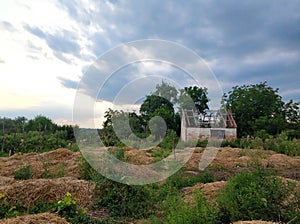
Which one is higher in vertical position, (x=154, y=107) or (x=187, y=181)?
(x=154, y=107)

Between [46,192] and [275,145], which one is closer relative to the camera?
[46,192]

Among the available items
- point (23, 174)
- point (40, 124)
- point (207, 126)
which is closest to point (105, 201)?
point (23, 174)

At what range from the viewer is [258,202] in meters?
2.83

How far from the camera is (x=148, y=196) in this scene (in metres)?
4.48

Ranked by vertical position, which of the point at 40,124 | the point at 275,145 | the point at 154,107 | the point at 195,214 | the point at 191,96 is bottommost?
the point at 195,214

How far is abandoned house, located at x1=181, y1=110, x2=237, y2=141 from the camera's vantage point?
17.4 m

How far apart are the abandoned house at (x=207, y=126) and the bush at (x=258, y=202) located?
13.9m

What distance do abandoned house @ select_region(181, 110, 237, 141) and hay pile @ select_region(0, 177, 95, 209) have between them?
1285 centimetres

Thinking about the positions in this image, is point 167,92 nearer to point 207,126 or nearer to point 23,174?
point 23,174

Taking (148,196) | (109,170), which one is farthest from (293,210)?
(109,170)

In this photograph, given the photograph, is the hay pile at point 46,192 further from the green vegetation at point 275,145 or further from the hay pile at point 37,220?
the green vegetation at point 275,145

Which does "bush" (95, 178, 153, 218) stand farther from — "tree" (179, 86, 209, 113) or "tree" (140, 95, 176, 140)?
"tree" (140, 95, 176, 140)

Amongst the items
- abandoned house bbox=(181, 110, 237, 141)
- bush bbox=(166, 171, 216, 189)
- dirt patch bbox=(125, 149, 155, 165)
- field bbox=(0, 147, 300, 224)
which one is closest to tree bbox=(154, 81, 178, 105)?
dirt patch bbox=(125, 149, 155, 165)

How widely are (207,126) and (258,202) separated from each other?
51.2 feet
